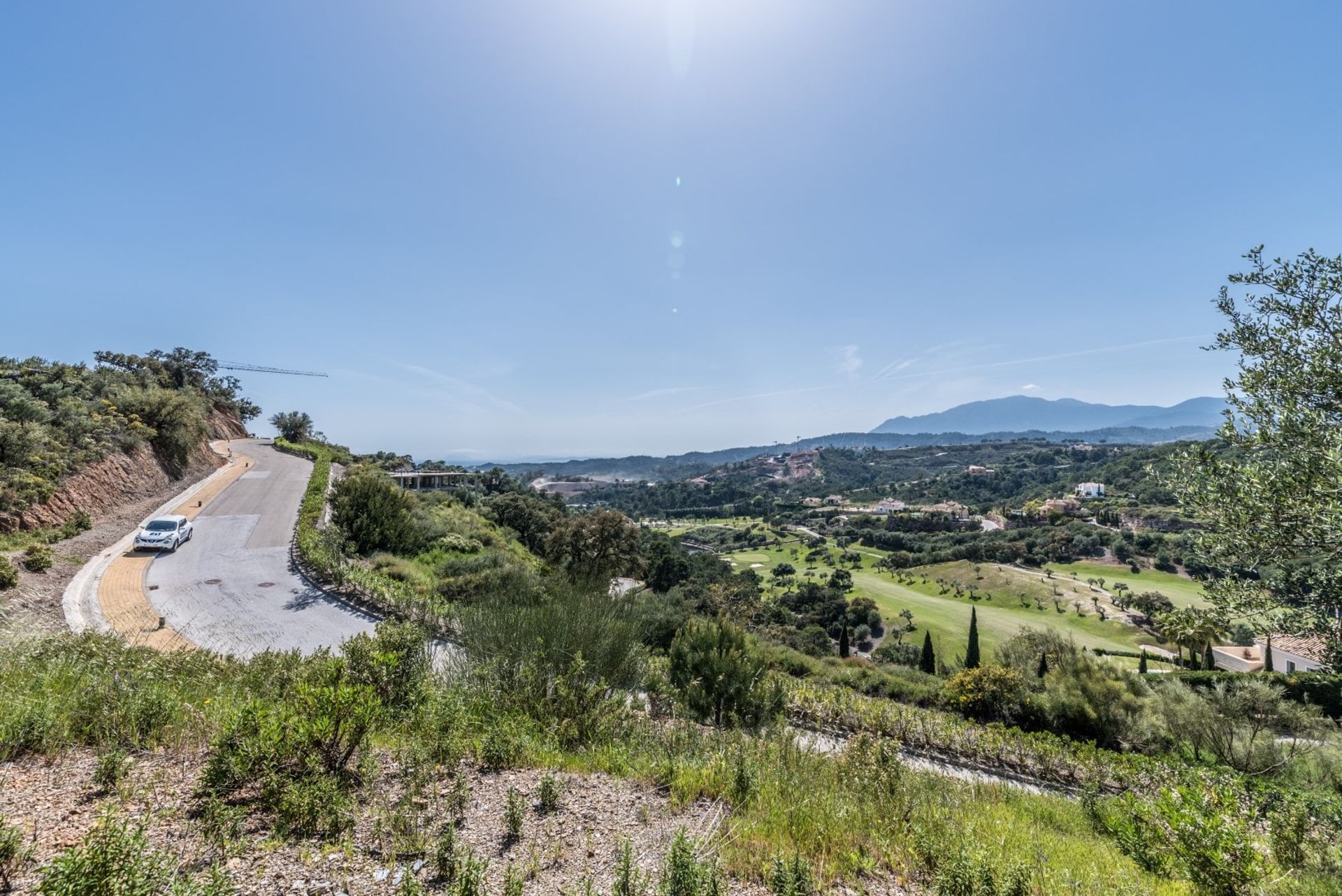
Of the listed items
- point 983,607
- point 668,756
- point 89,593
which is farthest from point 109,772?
point 983,607

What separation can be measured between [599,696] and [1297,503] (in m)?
8.06

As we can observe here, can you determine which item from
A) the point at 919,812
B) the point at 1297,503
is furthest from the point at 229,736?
the point at 1297,503

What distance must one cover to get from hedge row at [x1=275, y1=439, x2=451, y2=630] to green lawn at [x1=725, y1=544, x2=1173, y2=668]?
121 ft

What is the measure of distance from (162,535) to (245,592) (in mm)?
5648

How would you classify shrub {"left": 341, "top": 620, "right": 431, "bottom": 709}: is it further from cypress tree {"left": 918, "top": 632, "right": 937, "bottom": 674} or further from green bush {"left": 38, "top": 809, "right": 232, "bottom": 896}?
cypress tree {"left": 918, "top": 632, "right": 937, "bottom": 674}

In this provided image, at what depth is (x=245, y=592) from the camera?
44.9 feet

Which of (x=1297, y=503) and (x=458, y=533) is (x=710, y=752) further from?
(x=458, y=533)

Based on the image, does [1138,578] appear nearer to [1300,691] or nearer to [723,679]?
[1300,691]

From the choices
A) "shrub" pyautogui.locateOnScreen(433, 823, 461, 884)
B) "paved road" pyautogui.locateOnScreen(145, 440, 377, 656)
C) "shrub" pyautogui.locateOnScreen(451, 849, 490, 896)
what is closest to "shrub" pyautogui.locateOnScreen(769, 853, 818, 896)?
"shrub" pyautogui.locateOnScreen(451, 849, 490, 896)

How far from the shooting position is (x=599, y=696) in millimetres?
6555

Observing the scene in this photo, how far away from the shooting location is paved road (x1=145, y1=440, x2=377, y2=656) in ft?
36.1

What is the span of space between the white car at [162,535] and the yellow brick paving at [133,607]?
1.43 ft

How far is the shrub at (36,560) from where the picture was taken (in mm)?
11922

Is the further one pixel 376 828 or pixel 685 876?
pixel 376 828
